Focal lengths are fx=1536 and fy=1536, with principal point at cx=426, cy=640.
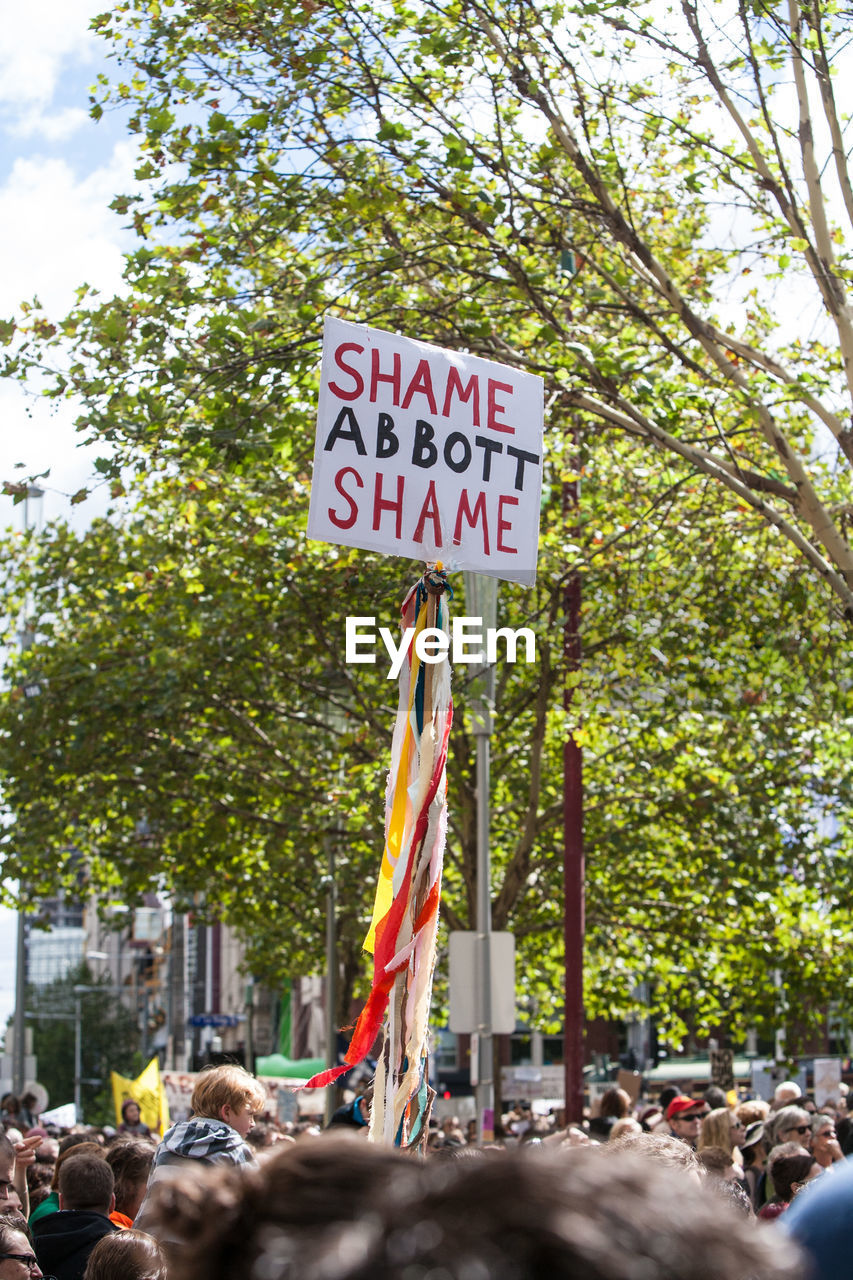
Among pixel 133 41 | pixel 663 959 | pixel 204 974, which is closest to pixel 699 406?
pixel 133 41

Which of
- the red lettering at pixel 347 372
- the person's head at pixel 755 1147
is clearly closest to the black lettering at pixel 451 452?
the red lettering at pixel 347 372

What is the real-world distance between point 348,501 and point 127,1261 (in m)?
2.28

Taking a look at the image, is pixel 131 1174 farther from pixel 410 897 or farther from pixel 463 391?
pixel 463 391

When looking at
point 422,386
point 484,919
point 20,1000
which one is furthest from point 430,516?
point 20,1000

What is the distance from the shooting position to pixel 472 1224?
980 millimetres

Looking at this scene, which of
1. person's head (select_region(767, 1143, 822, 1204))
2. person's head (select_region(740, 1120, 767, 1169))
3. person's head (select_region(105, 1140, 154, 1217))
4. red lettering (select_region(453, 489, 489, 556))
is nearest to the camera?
red lettering (select_region(453, 489, 489, 556))

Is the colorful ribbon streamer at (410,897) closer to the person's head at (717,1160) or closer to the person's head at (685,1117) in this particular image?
the person's head at (717,1160)

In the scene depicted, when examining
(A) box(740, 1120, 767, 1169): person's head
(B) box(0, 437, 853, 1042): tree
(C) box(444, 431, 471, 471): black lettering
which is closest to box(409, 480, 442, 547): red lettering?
(C) box(444, 431, 471, 471): black lettering

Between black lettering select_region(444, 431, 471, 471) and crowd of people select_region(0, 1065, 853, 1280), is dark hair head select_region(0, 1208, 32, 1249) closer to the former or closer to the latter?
black lettering select_region(444, 431, 471, 471)

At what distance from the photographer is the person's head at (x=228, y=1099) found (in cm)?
465

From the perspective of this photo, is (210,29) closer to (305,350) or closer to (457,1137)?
(305,350)

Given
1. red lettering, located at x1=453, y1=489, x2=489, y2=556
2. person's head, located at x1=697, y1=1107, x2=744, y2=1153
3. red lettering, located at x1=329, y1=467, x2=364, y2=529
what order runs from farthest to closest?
person's head, located at x1=697, y1=1107, x2=744, y2=1153, red lettering, located at x1=453, y1=489, x2=489, y2=556, red lettering, located at x1=329, y1=467, x2=364, y2=529

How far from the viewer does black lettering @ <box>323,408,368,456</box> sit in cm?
486

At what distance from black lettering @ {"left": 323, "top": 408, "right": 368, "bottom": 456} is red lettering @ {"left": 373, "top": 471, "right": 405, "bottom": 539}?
0.37 feet
